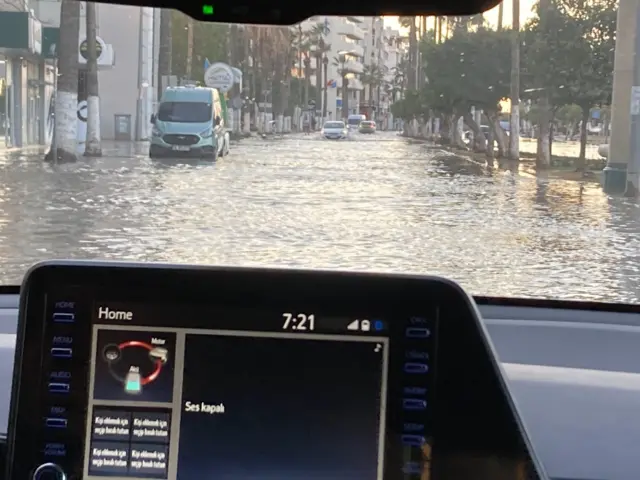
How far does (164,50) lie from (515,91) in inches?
73.3

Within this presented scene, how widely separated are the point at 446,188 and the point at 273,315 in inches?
183

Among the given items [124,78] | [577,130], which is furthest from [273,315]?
[124,78]

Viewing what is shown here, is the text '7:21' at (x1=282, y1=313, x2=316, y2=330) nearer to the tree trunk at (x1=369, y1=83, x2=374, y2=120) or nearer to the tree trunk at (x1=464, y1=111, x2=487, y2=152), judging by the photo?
the tree trunk at (x1=369, y1=83, x2=374, y2=120)

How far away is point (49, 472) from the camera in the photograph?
6.93 feet

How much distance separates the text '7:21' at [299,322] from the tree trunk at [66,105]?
5918mm

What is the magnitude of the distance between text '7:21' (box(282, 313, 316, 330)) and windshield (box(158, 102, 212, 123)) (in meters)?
5.46

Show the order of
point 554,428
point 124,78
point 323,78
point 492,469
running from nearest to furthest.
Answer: point 492,469 → point 554,428 → point 323,78 → point 124,78

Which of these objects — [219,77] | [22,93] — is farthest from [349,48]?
[22,93]

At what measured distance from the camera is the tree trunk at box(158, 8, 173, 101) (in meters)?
4.78

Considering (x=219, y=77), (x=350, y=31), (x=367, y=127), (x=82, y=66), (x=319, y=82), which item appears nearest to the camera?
(x=350, y=31)

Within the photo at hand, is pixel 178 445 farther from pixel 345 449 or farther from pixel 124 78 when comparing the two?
pixel 124 78

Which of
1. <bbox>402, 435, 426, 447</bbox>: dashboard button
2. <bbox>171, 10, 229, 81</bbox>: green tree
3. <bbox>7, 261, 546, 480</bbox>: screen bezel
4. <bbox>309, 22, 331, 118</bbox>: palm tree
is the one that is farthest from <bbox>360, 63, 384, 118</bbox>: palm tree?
<bbox>402, 435, 426, 447</bbox>: dashboard button

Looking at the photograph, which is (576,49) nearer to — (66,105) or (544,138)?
(544,138)

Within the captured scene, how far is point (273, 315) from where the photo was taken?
212cm
